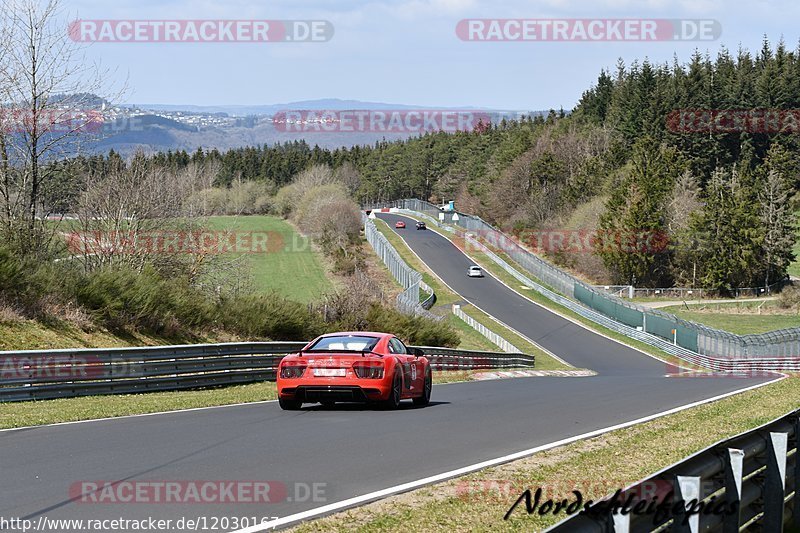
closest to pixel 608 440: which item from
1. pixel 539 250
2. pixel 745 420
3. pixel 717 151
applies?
pixel 745 420

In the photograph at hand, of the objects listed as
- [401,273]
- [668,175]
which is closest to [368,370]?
[401,273]

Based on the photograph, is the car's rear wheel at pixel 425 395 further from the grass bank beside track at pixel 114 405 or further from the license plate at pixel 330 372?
the grass bank beside track at pixel 114 405

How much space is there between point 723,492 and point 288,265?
95.5m

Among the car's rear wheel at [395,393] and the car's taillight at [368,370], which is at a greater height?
the car's taillight at [368,370]

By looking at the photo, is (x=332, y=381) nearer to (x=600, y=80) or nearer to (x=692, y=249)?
(x=692, y=249)

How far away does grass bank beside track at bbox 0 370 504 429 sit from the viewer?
44.5 feet

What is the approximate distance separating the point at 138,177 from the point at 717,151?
320ft

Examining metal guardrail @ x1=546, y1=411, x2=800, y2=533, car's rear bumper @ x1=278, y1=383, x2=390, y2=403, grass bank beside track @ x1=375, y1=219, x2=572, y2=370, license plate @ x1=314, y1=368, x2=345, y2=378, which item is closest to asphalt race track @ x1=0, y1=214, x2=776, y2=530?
car's rear bumper @ x1=278, y1=383, x2=390, y2=403

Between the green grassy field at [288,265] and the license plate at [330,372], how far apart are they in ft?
171

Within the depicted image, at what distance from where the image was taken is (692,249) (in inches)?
3834

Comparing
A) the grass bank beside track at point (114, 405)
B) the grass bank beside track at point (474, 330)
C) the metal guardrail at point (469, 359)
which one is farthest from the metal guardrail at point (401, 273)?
the grass bank beside track at point (114, 405)

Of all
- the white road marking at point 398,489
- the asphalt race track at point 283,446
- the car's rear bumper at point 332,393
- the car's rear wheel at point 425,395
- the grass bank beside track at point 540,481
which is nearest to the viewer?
the white road marking at point 398,489

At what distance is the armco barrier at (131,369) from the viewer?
16984mm

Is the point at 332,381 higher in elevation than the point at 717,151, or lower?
lower
